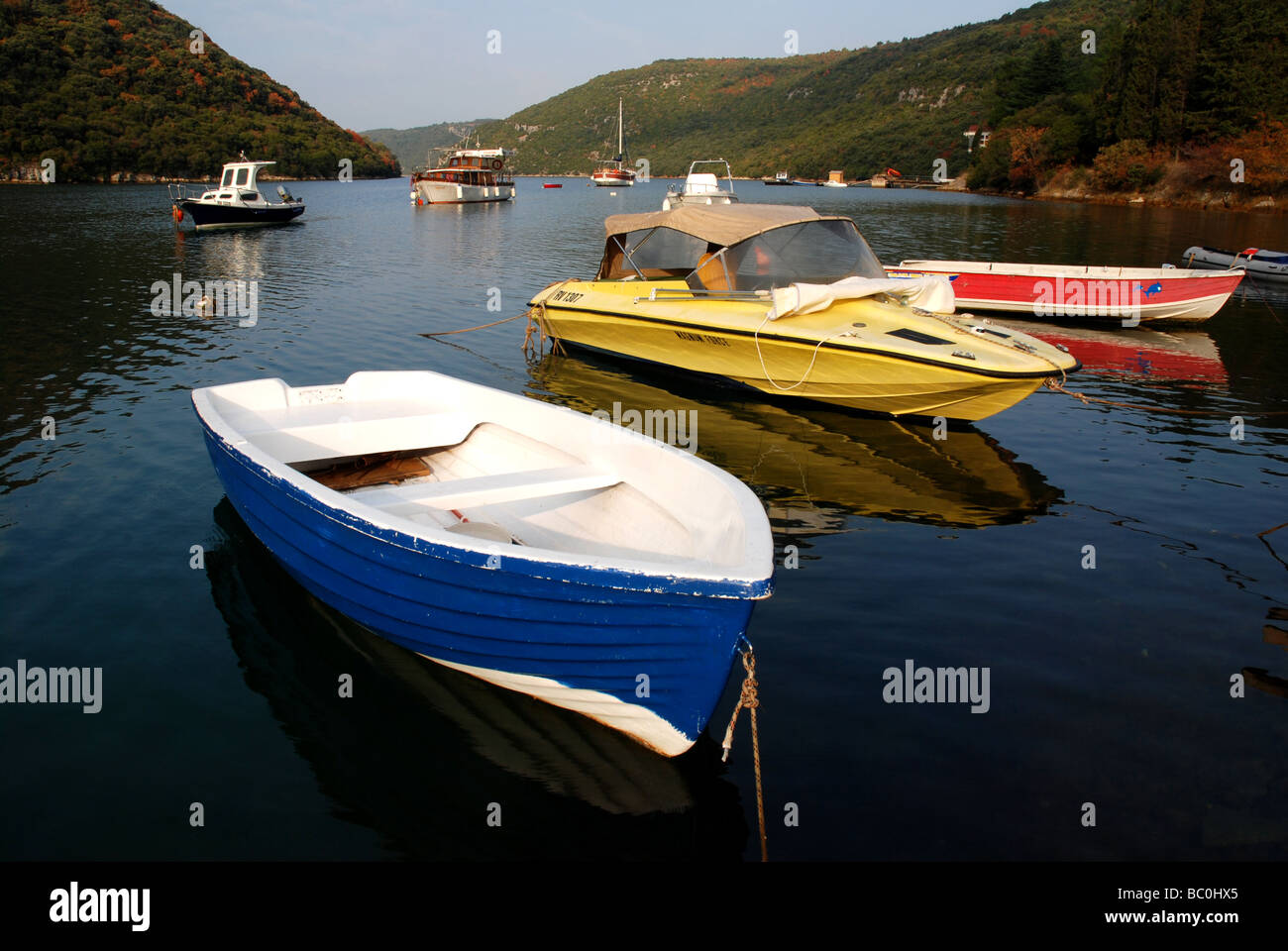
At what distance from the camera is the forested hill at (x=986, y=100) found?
56219mm

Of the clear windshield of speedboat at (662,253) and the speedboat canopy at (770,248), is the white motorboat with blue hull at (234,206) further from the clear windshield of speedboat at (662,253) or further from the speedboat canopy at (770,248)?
the speedboat canopy at (770,248)

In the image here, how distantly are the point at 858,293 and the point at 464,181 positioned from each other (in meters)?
62.2

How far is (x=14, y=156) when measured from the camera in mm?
74875

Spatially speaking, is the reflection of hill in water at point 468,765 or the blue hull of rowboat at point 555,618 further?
the reflection of hill in water at point 468,765

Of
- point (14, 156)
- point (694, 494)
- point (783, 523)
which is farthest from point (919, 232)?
point (14, 156)

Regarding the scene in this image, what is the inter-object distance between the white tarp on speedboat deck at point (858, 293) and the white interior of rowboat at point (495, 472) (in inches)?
191

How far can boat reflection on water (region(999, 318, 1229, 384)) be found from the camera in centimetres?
1434

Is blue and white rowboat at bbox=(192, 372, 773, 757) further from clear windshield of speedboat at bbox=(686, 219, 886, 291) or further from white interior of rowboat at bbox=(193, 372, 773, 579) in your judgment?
clear windshield of speedboat at bbox=(686, 219, 886, 291)

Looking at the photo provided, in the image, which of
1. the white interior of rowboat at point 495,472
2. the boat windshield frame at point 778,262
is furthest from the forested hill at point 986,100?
the white interior of rowboat at point 495,472

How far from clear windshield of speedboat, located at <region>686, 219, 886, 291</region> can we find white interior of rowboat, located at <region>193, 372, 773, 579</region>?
216 inches

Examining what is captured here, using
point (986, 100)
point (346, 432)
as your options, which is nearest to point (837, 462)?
point (346, 432)

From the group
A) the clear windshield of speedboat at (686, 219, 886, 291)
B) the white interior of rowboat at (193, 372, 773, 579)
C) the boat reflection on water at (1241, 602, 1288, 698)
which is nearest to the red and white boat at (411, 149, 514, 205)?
the clear windshield of speedboat at (686, 219, 886, 291)

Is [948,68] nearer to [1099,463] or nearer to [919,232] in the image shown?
[919,232]
